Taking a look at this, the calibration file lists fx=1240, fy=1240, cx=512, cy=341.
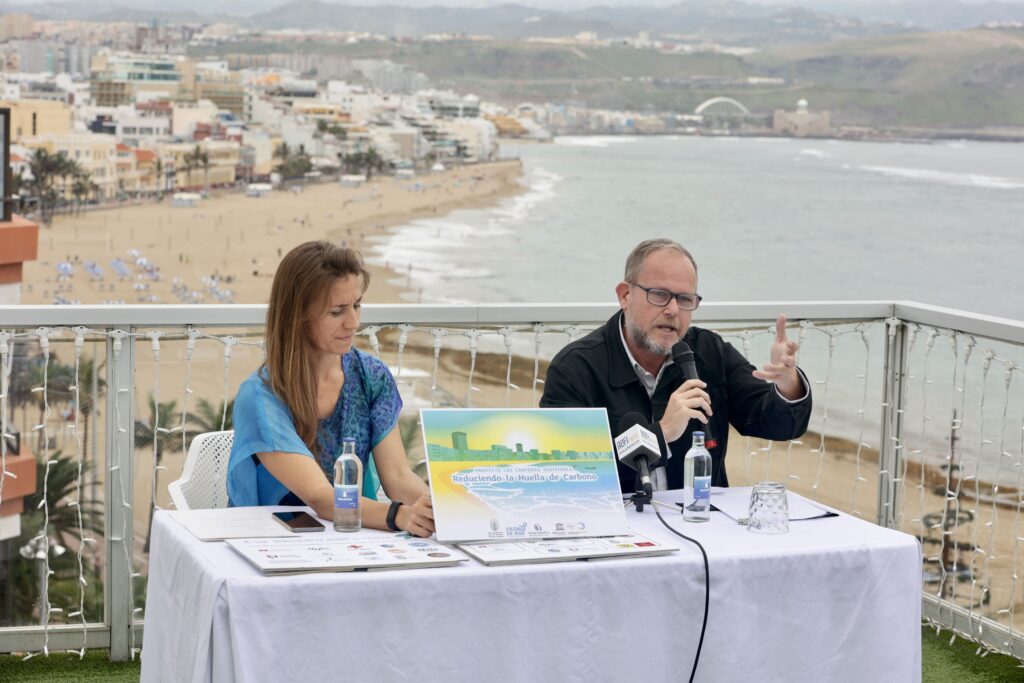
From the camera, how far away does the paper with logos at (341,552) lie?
6.10 ft

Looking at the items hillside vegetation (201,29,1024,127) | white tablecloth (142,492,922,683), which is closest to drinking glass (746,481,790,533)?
white tablecloth (142,492,922,683)

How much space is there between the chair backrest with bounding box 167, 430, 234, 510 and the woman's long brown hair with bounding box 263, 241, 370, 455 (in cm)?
29

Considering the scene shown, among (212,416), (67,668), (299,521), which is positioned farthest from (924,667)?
(212,416)

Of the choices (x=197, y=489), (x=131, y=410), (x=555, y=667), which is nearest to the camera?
(x=555, y=667)

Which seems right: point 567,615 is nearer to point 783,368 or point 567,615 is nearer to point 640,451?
point 640,451

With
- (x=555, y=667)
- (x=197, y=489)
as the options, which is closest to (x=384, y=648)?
(x=555, y=667)

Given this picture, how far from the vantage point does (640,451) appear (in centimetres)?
232

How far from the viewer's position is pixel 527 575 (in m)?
1.93

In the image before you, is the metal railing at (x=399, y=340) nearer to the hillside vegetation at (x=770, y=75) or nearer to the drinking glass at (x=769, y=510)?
the drinking glass at (x=769, y=510)

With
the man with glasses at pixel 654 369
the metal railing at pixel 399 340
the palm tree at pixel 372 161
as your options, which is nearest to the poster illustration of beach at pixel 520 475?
the man with glasses at pixel 654 369

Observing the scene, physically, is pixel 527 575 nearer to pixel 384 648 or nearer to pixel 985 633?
pixel 384 648

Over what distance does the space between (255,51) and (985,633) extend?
5470 cm

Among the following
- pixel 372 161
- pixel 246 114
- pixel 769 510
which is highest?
pixel 246 114

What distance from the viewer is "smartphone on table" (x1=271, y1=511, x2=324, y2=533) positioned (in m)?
2.13
